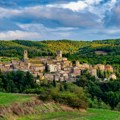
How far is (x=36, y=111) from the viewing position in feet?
78.1

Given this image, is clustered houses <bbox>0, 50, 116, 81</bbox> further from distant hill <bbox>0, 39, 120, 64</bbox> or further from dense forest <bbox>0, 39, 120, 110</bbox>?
distant hill <bbox>0, 39, 120, 64</bbox>

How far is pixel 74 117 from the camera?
24.5 metres

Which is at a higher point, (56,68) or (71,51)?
(71,51)

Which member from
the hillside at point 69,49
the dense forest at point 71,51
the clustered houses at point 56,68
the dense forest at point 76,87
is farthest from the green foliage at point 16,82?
the hillside at point 69,49

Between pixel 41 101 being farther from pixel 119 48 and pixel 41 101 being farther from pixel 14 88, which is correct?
pixel 119 48

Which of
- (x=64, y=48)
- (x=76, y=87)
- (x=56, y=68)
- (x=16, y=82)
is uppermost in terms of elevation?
(x=76, y=87)

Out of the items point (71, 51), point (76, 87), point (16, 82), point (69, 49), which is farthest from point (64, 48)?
point (76, 87)

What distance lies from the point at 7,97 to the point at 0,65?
72.9m

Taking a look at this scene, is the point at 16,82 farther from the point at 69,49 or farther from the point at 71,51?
the point at 69,49

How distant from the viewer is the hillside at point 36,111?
21.8m

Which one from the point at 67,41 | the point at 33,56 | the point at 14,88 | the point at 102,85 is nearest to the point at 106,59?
the point at 33,56

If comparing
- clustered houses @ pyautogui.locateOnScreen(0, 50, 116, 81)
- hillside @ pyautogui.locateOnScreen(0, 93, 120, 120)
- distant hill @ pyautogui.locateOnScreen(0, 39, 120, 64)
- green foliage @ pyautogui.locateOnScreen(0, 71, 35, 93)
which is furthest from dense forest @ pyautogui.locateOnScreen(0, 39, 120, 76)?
hillside @ pyautogui.locateOnScreen(0, 93, 120, 120)

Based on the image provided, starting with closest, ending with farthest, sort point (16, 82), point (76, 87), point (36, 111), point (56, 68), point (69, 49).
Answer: point (36, 111) → point (76, 87) → point (16, 82) → point (56, 68) → point (69, 49)

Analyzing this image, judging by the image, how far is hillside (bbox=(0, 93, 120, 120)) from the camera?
71.4ft
